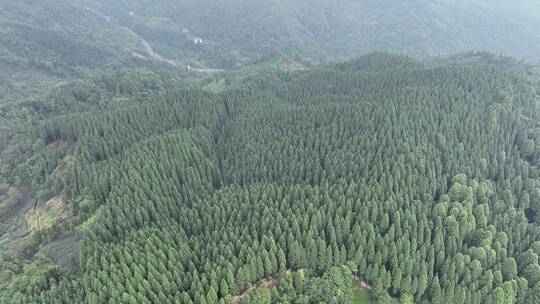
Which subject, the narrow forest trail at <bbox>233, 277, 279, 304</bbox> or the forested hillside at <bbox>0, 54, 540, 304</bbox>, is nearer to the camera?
the narrow forest trail at <bbox>233, 277, 279, 304</bbox>

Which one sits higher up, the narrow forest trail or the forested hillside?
the forested hillside

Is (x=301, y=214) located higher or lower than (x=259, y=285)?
higher

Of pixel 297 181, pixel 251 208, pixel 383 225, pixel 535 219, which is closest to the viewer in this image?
pixel 383 225

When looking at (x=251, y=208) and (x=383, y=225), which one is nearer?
(x=383, y=225)

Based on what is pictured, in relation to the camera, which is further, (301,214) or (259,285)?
(301,214)

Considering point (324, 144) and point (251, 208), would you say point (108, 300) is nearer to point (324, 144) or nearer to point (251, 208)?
point (251, 208)

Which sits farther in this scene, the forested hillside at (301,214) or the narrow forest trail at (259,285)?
the forested hillside at (301,214)

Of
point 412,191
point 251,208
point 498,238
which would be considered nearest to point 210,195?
point 251,208

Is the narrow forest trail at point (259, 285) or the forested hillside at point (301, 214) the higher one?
the forested hillside at point (301, 214)
